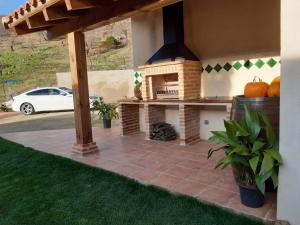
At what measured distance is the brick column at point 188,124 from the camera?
4.30m

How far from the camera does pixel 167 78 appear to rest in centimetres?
514

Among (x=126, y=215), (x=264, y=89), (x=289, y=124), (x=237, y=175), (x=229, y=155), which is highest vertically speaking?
(x=264, y=89)

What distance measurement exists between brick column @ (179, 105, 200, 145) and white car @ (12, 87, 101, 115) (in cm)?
694

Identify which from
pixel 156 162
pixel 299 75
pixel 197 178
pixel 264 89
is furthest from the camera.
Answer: pixel 156 162

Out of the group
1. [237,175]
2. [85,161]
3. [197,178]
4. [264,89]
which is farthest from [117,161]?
[264,89]

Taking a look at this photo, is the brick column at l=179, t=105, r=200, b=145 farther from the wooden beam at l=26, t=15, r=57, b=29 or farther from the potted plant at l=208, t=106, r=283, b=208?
the wooden beam at l=26, t=15, r=57, b=29

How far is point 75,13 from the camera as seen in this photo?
3.45 m

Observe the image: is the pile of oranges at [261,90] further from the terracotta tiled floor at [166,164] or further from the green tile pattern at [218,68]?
the green tile pattern at [218,68]

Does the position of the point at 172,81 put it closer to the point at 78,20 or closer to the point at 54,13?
the point at 78,20

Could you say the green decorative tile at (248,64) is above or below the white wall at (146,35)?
below

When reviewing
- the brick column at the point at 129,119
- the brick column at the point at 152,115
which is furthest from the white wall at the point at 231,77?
the brick column at the point at 129,119

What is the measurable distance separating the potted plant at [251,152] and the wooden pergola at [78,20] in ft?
4.34

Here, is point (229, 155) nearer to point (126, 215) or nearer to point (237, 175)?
point (237, 175)

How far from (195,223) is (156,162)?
1495mm
